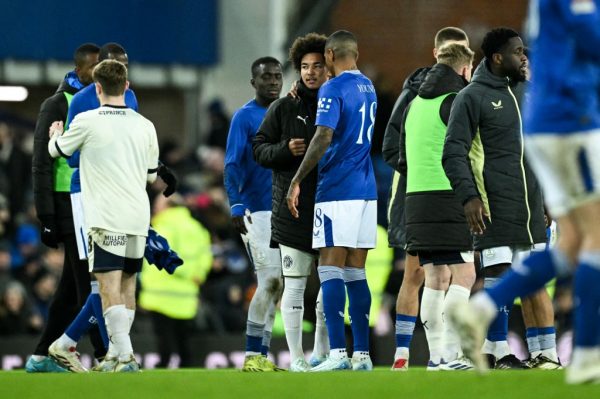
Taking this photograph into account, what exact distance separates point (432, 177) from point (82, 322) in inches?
108

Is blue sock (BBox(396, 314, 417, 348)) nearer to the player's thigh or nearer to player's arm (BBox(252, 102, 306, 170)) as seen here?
the player's thigh

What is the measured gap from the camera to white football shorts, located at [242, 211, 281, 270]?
473 inches

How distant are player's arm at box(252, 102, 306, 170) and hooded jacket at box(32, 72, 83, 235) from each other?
1464 mm

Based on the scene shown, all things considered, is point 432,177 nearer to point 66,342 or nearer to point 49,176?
point 49,176

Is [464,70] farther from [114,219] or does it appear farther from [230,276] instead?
[230,276]

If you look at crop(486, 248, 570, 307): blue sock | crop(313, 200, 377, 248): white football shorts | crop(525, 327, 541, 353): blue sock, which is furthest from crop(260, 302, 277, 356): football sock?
crop(486, 248, 570, 307): blue sock

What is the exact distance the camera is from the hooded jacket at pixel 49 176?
11.9 meters

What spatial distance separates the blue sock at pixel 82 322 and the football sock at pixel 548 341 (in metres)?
3.15

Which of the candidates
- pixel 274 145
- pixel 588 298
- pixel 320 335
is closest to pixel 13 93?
pixel 320 335

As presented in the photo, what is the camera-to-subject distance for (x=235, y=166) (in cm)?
1228

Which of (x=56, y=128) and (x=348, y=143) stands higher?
(x=56, y=128)

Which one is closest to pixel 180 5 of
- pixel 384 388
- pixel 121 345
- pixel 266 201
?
pixel 266 201

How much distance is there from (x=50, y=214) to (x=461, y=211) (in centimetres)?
299

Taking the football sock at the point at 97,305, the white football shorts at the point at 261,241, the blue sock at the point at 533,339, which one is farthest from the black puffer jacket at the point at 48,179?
the blue sock at the point at 533,339
